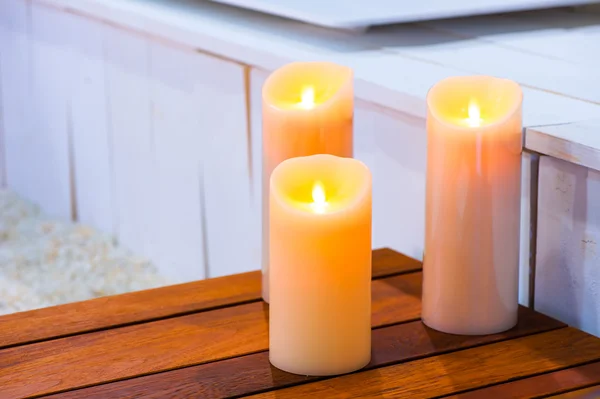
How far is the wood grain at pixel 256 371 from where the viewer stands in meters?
0.70

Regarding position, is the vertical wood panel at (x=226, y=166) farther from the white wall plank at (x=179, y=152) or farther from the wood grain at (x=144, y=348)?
the wood grain at (x=144, y=348)

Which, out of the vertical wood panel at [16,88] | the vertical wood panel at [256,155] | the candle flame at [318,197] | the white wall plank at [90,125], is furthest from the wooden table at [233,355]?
the vertical wood panel at [16,88]

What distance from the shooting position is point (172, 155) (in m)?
1.51

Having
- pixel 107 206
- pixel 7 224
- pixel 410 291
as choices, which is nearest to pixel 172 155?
pixel 107 206

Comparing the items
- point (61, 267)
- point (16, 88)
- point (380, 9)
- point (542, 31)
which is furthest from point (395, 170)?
point (16, 88)

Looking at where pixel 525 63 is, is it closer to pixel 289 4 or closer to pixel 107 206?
pixel 289 4

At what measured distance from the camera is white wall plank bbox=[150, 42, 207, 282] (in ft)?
4.69

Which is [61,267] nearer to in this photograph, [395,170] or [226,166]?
[226,166]

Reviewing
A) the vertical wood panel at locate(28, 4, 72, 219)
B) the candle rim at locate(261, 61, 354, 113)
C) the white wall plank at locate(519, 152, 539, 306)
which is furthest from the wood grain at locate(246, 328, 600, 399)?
the vertical wood panel at locate(28, 4, 72, 219)

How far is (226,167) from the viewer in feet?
4.57

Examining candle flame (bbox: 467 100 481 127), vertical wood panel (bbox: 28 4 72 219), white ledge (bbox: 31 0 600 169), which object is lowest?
vertical wood panel (bbox: 28 4 72 219)

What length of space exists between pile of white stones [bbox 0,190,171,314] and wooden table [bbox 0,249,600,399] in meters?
0.66

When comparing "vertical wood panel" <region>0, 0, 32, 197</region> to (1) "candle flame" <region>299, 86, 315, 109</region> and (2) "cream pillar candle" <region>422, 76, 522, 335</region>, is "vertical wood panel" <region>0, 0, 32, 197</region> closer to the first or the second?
(1) "candle flame" <region>299, 86, 315, 109</region>

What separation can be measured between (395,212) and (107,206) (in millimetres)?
819
